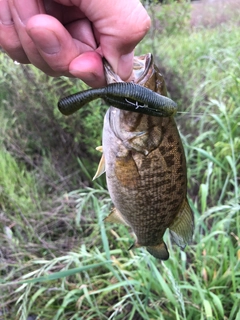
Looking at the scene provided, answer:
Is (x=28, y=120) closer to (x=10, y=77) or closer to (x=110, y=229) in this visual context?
(x=10, y=77)

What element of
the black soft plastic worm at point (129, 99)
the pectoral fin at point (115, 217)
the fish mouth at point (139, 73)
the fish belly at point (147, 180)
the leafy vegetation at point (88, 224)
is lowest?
the leafy vegetation at point (88, 224)

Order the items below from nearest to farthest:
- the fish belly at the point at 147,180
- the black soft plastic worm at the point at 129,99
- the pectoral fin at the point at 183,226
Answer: the black soft plastic worm at the point at 129,99
the fish belly at the point at 147,180
the pectoral fin at the point at 183,226

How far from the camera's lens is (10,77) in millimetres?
2551

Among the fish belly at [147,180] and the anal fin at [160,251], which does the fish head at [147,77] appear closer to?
the fish belly at [147,180]

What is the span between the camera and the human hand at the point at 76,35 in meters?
0.84

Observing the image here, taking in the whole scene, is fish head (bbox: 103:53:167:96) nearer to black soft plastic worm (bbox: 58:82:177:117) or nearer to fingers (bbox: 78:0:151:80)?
fingers (bbox: 78:0:151:80)

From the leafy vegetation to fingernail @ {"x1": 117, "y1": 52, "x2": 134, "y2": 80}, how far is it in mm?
576

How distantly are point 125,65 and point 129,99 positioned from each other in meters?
0.18

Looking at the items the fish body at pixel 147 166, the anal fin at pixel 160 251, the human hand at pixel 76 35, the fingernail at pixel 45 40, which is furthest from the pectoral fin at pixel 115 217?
the fingernail at pixel 45 40

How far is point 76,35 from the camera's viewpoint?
3.54 ft

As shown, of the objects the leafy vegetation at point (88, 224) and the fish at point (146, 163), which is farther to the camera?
the leafy vegetation at point (88, 224)

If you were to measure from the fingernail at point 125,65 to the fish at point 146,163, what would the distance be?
0.02 meters

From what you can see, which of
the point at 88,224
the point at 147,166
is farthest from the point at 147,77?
the point at 88,224

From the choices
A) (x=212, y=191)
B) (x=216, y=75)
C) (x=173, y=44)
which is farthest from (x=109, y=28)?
(x=173, y=44)
